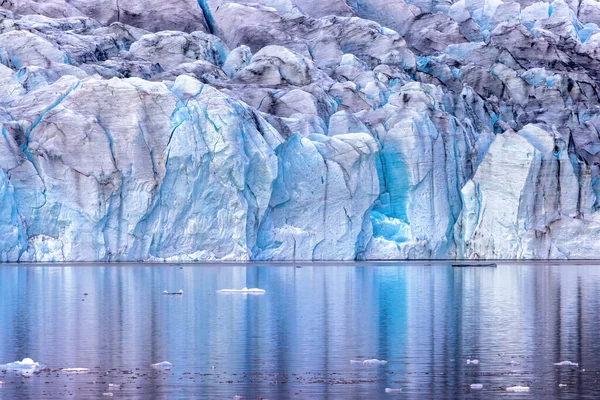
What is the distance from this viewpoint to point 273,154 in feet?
159

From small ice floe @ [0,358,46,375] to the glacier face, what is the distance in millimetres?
29186

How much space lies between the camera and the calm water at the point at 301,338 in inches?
569

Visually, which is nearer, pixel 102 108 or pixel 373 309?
pixel 373 309

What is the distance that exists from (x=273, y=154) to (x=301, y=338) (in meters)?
29.3

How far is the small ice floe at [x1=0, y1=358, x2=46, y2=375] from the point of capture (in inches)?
611

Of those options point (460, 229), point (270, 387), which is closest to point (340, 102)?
point (460, 229)

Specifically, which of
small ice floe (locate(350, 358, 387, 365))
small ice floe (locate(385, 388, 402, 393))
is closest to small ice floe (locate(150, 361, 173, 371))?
small ice floe (locate(350, 358, 387, 365))

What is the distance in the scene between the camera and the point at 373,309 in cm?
2570

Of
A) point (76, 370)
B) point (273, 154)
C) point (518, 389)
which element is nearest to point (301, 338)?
point (76, 370)

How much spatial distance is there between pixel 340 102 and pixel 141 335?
39544 millimetres

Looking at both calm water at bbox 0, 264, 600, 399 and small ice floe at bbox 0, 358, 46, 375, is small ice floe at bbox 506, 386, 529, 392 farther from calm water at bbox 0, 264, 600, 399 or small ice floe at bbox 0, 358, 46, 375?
small ice floe at bbox 0, 358, 46, 375

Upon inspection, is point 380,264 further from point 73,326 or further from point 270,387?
point 270,387

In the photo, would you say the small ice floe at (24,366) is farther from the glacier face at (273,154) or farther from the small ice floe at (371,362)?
the glacier face at (273,154)

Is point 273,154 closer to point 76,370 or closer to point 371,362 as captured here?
point 371,362
